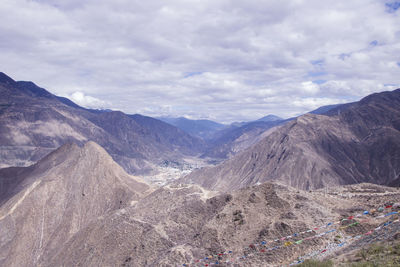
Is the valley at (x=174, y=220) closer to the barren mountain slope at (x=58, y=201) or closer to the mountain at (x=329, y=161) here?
the barren mountain slope at (x=58, y=201)

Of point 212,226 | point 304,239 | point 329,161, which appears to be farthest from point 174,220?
point 329,161

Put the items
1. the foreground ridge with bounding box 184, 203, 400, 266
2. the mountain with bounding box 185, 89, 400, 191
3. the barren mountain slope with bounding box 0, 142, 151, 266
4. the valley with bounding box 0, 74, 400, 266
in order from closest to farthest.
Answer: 1. the foreground ridge with bounding box 184, 203, 400, 266
2. the valley with bounding box 0, 74, 400, 266
3. the barren mountain slope with bounding box 0, 142, 151, 266
4. the mountain with bounding box 185, 89, 400, 191

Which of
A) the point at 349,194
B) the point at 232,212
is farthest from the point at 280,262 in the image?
the point at 349,194

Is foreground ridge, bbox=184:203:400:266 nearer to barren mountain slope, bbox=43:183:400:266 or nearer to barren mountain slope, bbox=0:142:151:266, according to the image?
barren mountain slope, bbox=43:183:400:266

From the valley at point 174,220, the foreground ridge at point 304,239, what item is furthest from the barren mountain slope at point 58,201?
the foreground ridge at point 304,239

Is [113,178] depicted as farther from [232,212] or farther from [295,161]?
[295,161]

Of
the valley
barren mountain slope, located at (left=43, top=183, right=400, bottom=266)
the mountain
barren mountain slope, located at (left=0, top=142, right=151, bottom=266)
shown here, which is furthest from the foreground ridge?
the mountain

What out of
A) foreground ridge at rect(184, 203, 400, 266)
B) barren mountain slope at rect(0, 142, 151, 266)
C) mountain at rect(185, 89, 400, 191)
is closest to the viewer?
foreground ridge at rect(184, 203, 400, 266)

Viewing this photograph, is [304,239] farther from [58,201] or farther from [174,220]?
[58,201]
